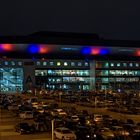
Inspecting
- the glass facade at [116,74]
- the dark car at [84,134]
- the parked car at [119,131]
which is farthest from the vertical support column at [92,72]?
the dark car at [84,134]

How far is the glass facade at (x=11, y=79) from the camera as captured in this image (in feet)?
216

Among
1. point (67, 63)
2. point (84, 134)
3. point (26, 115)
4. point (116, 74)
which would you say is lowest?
point (84, 134)

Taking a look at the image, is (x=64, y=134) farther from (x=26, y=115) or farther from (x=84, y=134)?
(x=26, y=115)

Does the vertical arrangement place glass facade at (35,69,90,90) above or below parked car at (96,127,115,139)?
above

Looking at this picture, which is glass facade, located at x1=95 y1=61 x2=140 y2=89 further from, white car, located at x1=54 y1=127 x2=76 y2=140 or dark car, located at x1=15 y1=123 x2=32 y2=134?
white car, located at x1=54 y1=127 x2=76 y2=140

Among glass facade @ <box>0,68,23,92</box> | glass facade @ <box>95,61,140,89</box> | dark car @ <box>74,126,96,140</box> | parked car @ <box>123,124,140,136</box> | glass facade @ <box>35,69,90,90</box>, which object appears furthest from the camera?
glass facade @ <box>95,61,140,89</box>

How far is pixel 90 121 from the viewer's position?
2269 centimetres

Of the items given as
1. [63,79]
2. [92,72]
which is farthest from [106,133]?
[63,79]

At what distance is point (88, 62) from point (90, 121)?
5045 centimetres

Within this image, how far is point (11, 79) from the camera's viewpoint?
66312 millimetres

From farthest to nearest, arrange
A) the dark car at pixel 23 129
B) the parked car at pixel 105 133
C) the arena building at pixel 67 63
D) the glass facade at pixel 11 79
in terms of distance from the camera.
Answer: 1. the arena building at pixel 67 63
2. the glass facade at pixel 11 79
3. the dark car at pixel 23 129
4. the parked car at pixel 105 133

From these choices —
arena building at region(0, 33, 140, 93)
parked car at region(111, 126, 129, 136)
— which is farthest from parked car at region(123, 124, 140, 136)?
arena building at region(0, 33, 140, 93)

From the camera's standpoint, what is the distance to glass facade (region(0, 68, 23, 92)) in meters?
65.8

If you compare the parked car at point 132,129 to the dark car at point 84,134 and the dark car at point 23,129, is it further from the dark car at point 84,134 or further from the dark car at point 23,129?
the dark car at point 23,129
